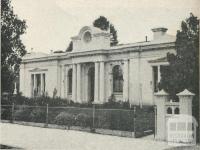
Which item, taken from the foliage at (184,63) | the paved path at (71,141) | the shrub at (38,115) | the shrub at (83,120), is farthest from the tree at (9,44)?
the foliage at (184,63)

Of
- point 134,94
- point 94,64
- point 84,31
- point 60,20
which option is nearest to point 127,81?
point 134,94

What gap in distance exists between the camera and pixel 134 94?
26016 mm

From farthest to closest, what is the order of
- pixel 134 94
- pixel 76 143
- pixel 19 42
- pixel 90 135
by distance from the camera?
pixel 134 94
pixel 19 42
pixel 90 135
pixel 76 143

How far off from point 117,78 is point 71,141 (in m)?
16.4

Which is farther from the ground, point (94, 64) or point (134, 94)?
point (94, 64)

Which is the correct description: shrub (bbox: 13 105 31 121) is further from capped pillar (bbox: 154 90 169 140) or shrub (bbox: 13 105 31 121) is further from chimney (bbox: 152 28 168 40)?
chimney (bbox: 152 28 168 40)

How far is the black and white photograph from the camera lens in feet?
36.8

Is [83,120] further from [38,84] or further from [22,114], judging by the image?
[38,84]

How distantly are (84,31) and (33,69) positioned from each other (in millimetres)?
7350

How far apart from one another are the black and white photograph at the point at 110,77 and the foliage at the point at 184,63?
33 millimetres

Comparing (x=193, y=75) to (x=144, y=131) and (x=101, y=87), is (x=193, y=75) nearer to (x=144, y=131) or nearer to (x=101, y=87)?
(x=144, y=131)

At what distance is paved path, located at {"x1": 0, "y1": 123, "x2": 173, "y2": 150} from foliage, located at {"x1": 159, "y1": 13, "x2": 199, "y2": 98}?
2.06 m

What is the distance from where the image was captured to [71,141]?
1177 cm

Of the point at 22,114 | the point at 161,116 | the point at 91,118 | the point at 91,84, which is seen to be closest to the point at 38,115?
the point at 22,114
